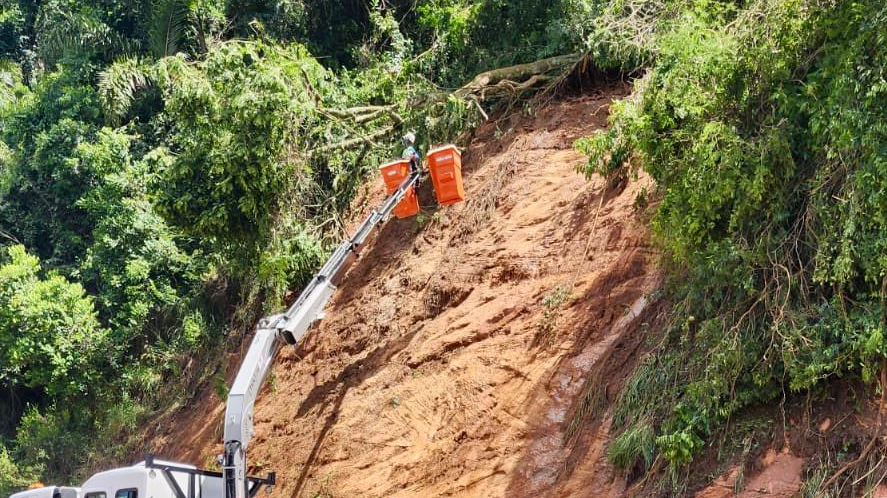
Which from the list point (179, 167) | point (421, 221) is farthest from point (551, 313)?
point (179, 167)

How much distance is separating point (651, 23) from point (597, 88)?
1.73 meters

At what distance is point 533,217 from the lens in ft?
44.3

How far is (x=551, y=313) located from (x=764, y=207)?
3263mm

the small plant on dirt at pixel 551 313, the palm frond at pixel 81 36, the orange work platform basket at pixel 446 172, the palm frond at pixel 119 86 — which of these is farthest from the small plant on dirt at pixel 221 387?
the palm frond at pixel 81 36

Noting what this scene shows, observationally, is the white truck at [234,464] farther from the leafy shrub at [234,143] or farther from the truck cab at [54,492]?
the leafy shrub at [234,143]

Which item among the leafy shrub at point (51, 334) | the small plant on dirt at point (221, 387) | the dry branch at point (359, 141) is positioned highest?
the dry branch at point (359, 141)

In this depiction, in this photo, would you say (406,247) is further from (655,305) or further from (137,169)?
(137,169)

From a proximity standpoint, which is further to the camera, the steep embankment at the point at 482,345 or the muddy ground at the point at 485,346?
the steep embankment at the point at 482,345

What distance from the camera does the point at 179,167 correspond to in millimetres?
14961

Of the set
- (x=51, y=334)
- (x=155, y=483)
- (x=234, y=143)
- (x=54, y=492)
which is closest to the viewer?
(x=155, y=483)

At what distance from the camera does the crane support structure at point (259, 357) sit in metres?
10.0

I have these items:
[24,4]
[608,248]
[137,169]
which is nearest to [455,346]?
[608,248]

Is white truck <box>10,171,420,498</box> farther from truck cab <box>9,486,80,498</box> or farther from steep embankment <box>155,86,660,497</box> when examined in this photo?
steep embankment <box>155,86,660,497</box>

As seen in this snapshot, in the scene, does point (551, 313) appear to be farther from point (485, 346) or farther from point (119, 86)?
point (119, 86)
